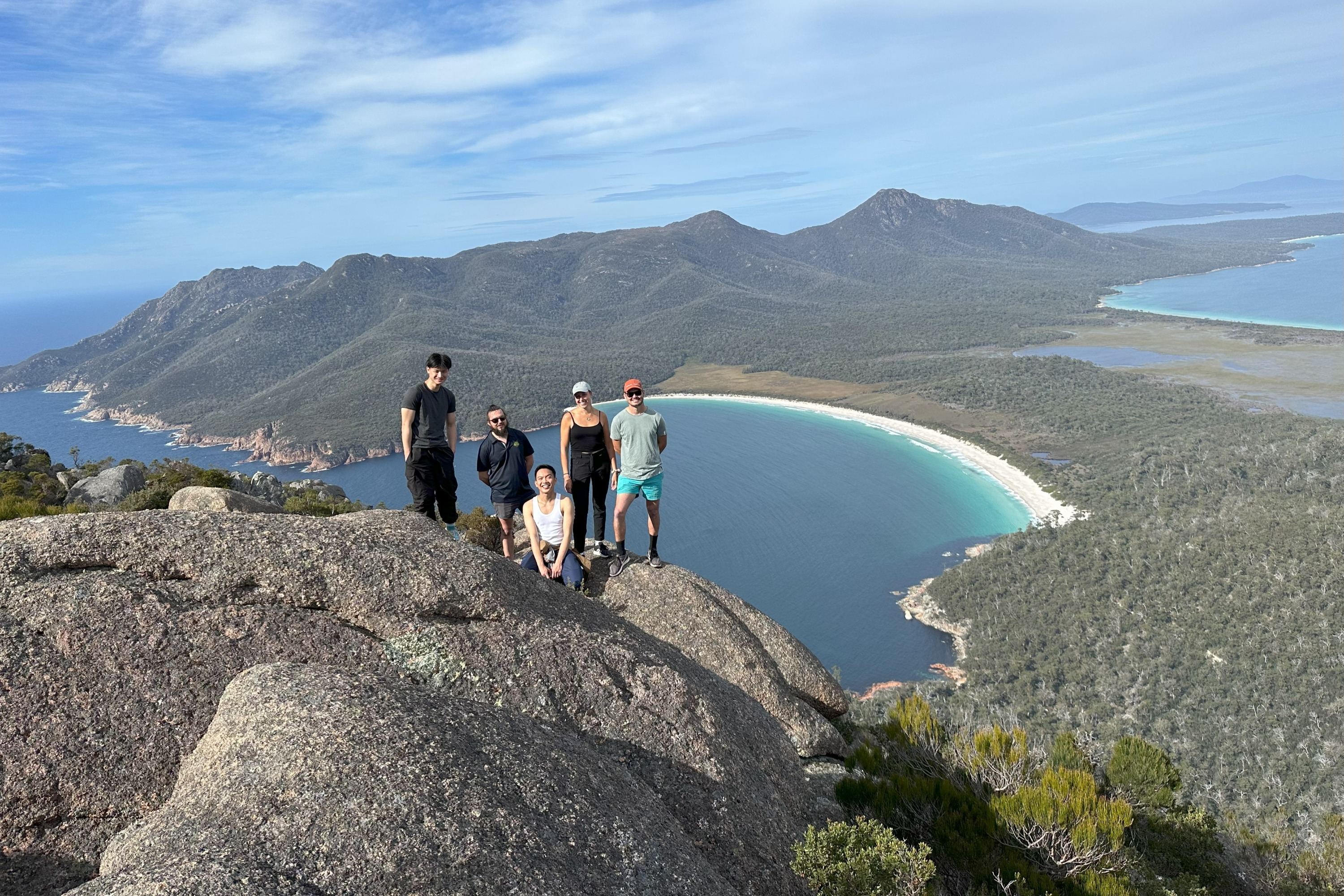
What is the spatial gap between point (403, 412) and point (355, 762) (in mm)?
8031

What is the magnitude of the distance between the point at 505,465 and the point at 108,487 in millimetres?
26387

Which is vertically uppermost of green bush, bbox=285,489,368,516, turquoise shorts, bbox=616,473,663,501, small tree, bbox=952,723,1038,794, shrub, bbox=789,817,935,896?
turquoise shorts, bbox=616,473,663,501

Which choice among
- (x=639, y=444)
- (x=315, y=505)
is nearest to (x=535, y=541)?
(x=639, y=444)

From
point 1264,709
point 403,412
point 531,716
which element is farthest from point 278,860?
point 1264,709

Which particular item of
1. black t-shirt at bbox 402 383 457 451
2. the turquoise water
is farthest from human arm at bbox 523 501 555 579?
the turquoise water

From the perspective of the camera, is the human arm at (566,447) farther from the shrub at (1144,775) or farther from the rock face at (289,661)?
the shrub at (1144,775)

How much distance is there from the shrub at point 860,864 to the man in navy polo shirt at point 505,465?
6806mm

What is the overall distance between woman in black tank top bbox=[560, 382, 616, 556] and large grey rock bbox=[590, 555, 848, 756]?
0.87 meters

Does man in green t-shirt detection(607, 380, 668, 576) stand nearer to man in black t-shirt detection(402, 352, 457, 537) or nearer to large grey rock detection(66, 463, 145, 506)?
man in black t-shirt detection(402, 352, 457, 537)

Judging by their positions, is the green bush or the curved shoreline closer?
the green bush

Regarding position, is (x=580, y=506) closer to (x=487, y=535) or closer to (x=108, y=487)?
(x=487, y=535)

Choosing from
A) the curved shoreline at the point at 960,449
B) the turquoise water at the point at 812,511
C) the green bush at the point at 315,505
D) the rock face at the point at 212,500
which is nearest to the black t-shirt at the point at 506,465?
the rock face at the point at 212,500

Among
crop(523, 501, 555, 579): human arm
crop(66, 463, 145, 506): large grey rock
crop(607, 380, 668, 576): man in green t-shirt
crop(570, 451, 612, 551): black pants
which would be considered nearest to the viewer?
crop(523, 501, 555, 579): human arm

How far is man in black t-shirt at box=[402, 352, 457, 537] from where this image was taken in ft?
40.0
